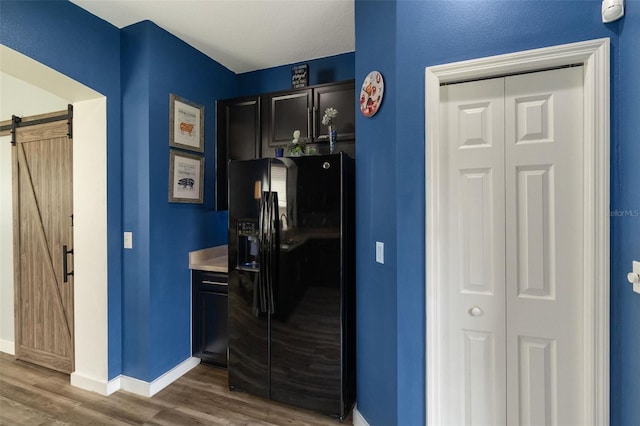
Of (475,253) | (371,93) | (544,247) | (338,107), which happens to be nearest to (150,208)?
(338,107)

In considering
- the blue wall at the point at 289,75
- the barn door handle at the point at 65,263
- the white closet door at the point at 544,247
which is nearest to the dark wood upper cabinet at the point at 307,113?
the blue wall at the point at 289,75

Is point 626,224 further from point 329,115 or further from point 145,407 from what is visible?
point 145,407

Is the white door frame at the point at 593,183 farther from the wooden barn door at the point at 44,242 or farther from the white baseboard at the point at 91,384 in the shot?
the wooden barn door at the point at 44,242

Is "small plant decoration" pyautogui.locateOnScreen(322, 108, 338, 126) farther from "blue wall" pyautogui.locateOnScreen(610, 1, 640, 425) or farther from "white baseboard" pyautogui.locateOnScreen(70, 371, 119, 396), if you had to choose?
"white baseboard" pyautogui.locateOnScreen(70, 371, 119, 396)

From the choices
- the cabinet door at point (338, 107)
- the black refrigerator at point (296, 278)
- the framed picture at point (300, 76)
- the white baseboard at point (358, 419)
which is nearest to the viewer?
the white baseboard at point (358, 419)

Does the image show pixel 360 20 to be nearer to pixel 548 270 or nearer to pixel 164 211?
pixel 548 270

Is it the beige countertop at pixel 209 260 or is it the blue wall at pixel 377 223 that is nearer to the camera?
the blue wall at pixel 377 223

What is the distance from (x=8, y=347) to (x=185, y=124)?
9.40 feet

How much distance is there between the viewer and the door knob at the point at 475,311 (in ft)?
4.69

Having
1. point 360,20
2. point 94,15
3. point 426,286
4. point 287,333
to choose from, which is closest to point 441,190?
point 426,286

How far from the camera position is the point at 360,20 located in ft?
5.90

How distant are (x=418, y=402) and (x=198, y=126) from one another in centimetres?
265

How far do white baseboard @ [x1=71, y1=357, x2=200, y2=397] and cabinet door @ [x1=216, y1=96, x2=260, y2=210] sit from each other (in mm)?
1485

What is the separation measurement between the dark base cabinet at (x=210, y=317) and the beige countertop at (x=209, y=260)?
66 mm
